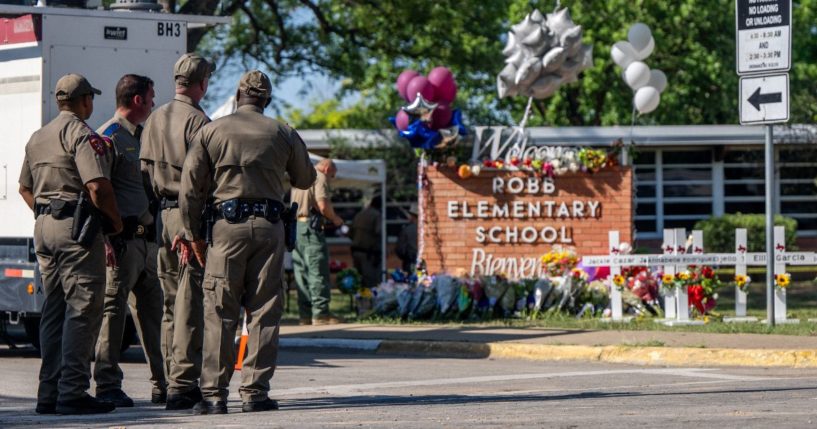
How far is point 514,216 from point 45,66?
289 inches

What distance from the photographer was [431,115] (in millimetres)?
17266

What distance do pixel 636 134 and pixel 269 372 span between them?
2077 cm

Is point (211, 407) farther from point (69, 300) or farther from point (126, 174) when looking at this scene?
point (126, 174)

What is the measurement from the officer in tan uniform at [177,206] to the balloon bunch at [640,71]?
10792 mm

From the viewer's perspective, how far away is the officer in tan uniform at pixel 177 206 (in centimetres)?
834

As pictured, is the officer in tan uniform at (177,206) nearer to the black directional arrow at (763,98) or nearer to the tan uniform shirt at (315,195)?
the black directional arrow at (763,98)

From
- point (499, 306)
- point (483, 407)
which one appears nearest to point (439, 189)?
point (499, 306)

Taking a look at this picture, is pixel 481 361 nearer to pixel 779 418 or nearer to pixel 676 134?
pixel 779 418

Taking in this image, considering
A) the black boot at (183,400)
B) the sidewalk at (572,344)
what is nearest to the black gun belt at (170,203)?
the black boot at (183,400)

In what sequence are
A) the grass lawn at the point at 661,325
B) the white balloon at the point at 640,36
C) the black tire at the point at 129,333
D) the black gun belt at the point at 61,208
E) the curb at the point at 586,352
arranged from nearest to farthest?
1. the black gun belt at the point at 61,208
2. the curb at the point at 586,352
3. the black tire at the point at 129,333
4. the grass lawn at the point at 661,325
5. the white balloon at the point at 640,36

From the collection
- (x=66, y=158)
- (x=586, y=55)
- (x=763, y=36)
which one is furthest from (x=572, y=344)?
(x=586, y=55)

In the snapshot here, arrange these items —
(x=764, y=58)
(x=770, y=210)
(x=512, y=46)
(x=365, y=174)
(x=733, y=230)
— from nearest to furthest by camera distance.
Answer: (x=764, y=58), (x=770, y=210), (x=512, y=46), (x=365, y=174), (x=733, y=230)

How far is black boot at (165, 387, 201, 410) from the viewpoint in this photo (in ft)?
27.3

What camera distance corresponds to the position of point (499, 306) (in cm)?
1620
